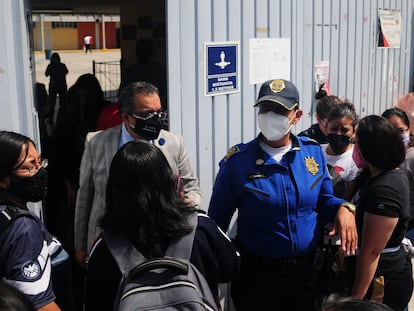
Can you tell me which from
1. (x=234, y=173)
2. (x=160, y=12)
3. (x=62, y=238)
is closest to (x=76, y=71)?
(x=160, y=12)

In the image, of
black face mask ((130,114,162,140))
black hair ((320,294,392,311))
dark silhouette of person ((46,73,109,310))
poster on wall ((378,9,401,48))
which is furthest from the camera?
poster on wall ((378,9,401,48))

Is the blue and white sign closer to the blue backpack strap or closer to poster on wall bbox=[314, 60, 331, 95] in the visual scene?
poster on wall bbox=[314, 60, 331, 95]

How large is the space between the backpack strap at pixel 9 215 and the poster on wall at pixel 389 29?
4731mm

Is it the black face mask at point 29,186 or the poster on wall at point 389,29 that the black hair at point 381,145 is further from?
the poster on wall at point 389,29

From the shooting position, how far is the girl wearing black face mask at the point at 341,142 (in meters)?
3.12

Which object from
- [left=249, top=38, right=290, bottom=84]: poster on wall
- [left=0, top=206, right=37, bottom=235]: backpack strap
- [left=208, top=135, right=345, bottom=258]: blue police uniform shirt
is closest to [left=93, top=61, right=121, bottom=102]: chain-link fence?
[left=249, top=38, right=290, bottom=84]: poster on wall

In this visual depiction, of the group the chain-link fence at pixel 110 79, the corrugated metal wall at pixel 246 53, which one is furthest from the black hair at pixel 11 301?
the chain-link fence at pixel 110 79

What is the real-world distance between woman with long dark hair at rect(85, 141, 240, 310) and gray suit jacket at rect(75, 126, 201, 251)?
0.83 m

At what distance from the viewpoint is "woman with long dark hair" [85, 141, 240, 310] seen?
175 cm

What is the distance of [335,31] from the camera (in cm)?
470

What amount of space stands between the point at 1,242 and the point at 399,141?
6.33 ft

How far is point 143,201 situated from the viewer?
175 centimetres

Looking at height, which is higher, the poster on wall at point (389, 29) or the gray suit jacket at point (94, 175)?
the poster on wall at point (389, 29)

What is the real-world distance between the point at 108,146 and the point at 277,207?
0.98 metres
